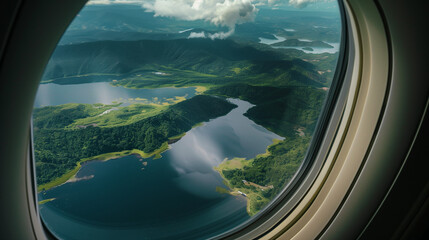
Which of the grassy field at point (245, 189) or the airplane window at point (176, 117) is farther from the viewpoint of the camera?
the grassy field at point (245, 189)

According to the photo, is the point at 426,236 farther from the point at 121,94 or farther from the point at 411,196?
the point at 121,94

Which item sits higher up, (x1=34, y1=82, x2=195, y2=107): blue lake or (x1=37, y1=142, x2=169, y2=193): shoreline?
(x1=34, y1=82, x2=195, y2=107): blue lake

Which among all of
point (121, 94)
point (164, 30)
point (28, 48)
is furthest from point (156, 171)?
point (28, 48)

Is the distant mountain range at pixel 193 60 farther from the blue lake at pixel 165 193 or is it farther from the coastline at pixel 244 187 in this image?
the coastline at pixel 244 187

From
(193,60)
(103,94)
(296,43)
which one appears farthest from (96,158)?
(296,43)

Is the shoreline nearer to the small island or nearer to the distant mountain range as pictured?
the distant mountain range

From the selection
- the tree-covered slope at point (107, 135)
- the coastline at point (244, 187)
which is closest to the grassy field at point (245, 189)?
the coastline at point (244, 187)

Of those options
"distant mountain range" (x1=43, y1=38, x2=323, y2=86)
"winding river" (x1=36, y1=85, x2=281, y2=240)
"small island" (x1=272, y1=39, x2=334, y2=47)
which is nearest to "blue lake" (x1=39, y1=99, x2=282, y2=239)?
"winding river" (x1=36, y1=85, x2=281, y2=240)

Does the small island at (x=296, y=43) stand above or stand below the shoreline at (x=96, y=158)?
above

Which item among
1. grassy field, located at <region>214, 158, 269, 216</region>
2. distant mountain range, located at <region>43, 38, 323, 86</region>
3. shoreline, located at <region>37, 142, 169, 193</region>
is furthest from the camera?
grassy field, located at <region>214, 158, 269, 216</region>
